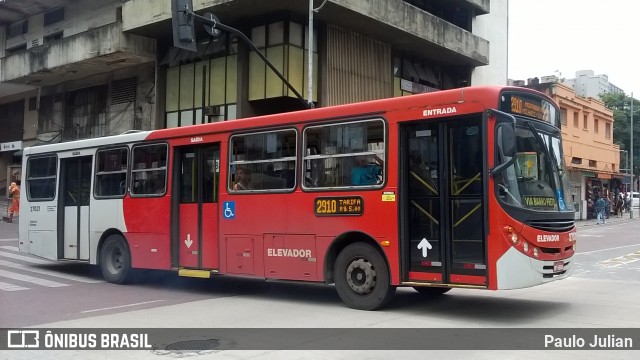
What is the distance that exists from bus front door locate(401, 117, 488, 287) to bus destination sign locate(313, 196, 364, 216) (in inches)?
30.8

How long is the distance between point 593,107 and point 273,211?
42.1m

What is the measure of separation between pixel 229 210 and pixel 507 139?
5188mm

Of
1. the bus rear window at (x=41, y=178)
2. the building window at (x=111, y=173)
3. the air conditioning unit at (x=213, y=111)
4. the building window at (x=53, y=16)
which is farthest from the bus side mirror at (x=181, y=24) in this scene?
Result: the building window at (x=53, y=16)

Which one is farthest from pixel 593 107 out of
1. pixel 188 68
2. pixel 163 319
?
pixel 163 319

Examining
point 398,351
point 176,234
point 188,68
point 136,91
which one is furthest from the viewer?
point 136,91

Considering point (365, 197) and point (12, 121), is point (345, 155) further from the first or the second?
point (12, 121)

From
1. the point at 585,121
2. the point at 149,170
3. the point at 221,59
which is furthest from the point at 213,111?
the point at 585,121

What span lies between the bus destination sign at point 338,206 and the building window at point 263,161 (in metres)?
0.65

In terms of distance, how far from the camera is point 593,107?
1781 inches

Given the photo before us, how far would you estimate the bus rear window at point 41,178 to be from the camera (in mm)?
14023

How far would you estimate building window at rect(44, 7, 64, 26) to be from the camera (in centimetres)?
3391

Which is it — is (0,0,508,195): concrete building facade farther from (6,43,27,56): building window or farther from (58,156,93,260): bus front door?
(58,156,93,260): bus front door

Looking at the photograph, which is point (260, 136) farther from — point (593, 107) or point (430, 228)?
point (593, 107)

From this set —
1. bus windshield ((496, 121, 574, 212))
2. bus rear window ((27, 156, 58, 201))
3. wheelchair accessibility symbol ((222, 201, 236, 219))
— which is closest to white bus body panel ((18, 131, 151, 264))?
bus rear window ((27, 156, 58, 201))
